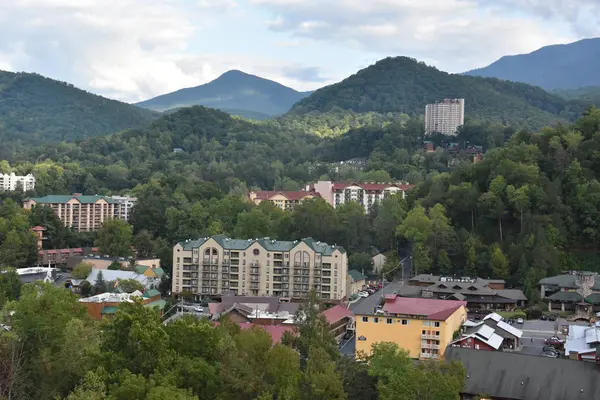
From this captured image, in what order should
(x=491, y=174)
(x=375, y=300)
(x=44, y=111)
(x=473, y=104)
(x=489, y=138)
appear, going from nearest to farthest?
1. (x=375, y=300)
2. (x=491, y=174)
3. (x=489, y=138)
4. (x=473, y=104)
5. (x=44, y=111)

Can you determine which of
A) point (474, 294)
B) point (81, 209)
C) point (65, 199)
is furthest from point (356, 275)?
point (65, 199)

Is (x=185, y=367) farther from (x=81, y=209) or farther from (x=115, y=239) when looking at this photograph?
(x=81, y=209)

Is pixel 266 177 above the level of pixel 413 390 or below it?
above

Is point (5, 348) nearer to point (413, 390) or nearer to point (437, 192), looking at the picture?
point (413, 390)

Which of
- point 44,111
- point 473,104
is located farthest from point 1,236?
point 44,111

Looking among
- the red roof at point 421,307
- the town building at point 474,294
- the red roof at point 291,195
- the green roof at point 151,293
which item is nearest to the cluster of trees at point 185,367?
the red roof at point 421,307

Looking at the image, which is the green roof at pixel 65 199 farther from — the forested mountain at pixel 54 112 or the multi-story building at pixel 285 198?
the forested mountain at pixel 54 112

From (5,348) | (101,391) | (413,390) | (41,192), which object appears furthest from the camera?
(41,192)
